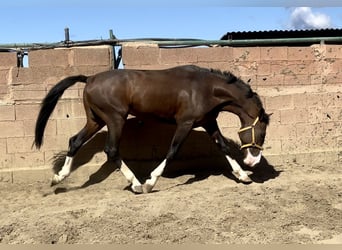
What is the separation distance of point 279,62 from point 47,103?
3215 mm

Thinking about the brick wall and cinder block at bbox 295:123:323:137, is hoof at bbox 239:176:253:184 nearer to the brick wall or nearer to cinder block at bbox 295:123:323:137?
the brick wall

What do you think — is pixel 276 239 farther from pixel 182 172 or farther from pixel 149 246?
pixel 182 172

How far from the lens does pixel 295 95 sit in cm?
673

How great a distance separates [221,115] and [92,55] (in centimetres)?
193

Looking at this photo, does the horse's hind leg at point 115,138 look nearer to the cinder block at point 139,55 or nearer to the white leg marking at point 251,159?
the cinder block at point 139,55

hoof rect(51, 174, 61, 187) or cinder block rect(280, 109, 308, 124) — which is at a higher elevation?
cinder block rect(280, 109, 308, 124)

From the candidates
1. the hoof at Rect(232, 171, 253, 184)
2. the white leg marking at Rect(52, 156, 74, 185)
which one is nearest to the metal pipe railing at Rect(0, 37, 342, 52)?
the white leg marking at Rect(52, 156, 74, 185)

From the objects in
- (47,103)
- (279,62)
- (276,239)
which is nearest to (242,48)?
(279,62)

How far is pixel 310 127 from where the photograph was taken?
6.77 meters

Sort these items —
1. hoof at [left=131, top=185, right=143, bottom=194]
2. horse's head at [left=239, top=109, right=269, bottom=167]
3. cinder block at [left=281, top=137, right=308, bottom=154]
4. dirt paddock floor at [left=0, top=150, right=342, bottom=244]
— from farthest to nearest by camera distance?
cinder block at [left=281, top=137, right=308, bottom=154]
horse's head at [left=239, top=109, right=269, bottom=167]
hoof at [left=131, top=185, right=143, bottom=194]
dirt paddock floor at [left=0, top=150, right=342, bottom=244]

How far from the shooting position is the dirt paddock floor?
4.28m

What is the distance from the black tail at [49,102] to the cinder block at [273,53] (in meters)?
2.49

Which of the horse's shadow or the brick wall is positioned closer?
the horse's shadow

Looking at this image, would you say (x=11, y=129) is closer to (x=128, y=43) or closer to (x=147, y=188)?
(x=128, y=43)
